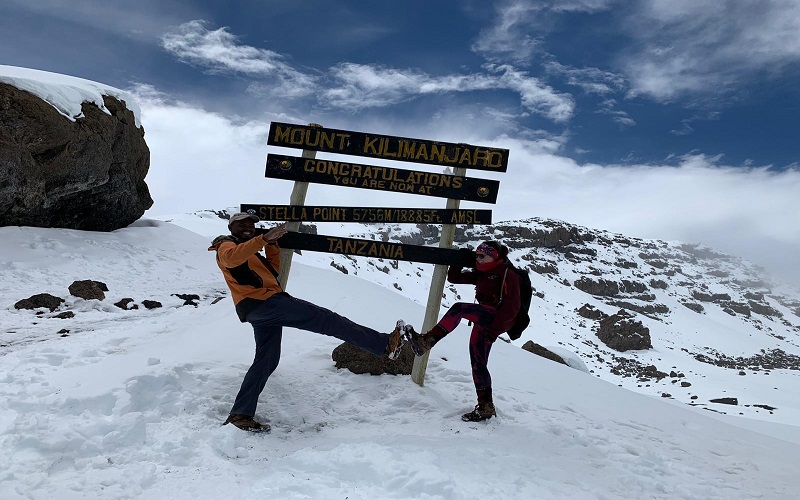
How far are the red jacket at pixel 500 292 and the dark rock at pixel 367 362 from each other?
1825mm

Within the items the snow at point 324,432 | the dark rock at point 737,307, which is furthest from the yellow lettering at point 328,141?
the dark rock at point 737,307

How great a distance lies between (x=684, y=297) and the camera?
132 metres

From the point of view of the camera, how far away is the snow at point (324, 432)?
3.87m

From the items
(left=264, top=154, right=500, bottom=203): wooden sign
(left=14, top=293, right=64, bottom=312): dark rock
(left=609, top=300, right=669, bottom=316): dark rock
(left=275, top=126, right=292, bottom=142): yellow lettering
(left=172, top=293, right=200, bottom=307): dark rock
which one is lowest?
(left=609, top=300, right=669, bottom=316): dark rock

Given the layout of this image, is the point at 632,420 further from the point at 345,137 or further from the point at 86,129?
the point at 86,129

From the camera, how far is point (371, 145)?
6.25 metres

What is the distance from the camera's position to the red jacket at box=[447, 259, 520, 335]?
5.37m

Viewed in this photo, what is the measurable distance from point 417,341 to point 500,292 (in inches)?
47.0

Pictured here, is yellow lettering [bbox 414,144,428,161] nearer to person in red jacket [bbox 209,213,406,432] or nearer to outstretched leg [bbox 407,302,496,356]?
outstretched leg [bbox 407,302,496,356]

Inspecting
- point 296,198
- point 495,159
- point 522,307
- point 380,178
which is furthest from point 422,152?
point 522,307

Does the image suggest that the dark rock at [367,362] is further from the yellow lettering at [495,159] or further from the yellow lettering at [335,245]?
the yellow lettering at [495,159]

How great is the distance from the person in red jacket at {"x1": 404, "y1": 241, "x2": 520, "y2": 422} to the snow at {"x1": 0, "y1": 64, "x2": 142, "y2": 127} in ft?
56.2

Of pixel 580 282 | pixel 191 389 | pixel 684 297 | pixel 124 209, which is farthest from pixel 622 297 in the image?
pixel 191 389

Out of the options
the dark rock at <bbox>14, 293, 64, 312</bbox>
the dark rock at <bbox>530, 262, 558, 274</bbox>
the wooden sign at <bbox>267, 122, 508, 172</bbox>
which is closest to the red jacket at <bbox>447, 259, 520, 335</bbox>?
the wooden sign at <bbox>267, 122, 508, 172</bbox>
